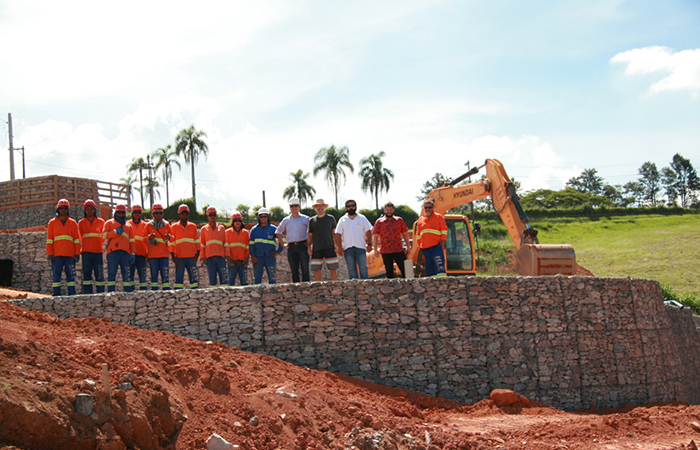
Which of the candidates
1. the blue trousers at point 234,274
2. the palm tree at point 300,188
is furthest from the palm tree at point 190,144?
the blue trousers at point 234,274

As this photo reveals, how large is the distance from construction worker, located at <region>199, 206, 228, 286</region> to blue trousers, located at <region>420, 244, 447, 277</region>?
424 cm

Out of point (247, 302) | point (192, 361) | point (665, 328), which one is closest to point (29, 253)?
point (247, 302)

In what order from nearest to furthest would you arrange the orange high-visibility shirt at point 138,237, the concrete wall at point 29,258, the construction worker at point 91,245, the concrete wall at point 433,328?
the concrete wall at point 433,328, the construction worker at point 91,245, the orange high-visibility shirt at point 138,237, the concrete wall at point 29,258

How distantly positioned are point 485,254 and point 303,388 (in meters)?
28.4

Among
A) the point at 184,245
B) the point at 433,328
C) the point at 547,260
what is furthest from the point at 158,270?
the point at 547,260

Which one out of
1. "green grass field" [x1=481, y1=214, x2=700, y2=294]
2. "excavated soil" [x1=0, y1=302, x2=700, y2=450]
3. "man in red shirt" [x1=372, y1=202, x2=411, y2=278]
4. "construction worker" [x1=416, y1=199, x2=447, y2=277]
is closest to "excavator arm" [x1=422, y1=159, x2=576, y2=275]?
"construction worker" [x1=416, y1=199, x2=447, y2=277]

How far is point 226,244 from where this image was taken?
1255cm

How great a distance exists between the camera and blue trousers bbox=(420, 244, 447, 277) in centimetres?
1201

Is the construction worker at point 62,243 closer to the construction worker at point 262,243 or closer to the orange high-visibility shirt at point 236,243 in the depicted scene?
the orange high-visibility shirt at point 236,243

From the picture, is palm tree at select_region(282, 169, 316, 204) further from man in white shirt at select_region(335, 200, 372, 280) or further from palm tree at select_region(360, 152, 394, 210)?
man in white shirt at select_region(335, 200, 372, 280)

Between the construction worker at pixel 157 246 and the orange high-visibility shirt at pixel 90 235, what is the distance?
3.10ft

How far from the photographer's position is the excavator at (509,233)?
1238 centimetres

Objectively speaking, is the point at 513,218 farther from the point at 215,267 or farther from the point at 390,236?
the point at 215,267

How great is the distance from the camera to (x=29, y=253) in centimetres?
1552
